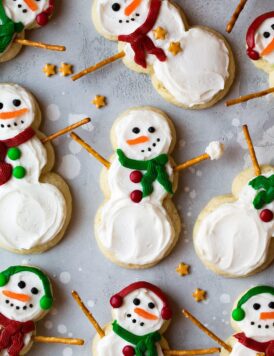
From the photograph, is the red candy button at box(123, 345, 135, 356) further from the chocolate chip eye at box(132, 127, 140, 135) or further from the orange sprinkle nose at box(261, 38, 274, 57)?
the orange sprinkle nose at box(261, 38, 274, 57)

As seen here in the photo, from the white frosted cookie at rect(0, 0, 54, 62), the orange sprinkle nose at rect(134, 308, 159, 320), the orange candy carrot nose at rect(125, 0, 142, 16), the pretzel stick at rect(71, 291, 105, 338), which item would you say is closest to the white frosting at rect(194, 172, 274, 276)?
the orange sprinkle nose at rect(134, 308, 159, 320)

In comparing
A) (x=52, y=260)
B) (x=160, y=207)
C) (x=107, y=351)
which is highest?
(x=160, y=207)

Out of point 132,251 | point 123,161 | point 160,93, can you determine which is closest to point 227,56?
point 160,93

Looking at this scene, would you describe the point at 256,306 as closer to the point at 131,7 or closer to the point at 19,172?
the point at 19,172

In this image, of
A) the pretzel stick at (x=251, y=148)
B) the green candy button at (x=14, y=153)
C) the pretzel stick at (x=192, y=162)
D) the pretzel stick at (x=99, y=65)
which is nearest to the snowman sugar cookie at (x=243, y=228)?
the pretzel stick at (x=251, y=148)

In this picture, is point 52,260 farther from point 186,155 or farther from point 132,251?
point 186,155

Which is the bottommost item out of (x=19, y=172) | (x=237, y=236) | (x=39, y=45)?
(x=237, y=236)

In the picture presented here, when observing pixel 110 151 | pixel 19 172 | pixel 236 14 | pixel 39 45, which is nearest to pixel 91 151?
pixel 110 151
